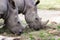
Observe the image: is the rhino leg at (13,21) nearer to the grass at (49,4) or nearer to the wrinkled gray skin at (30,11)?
the wrinkled gray skin at (30,11)

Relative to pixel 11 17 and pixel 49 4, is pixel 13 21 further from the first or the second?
pixel 49 4

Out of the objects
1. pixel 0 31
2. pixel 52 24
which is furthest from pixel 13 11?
pixel 52 24

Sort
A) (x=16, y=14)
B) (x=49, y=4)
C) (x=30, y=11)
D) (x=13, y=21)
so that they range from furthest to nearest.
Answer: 1. (x=49, y=4)
2. (x=30, y=11)
3. (x=16, y=14)
4. (x=13, y=21)

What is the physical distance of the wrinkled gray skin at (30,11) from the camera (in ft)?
31.3

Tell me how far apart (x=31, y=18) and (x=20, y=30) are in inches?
37.5

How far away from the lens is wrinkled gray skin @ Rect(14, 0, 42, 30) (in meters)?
9.55

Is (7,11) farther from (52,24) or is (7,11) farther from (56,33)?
(52,24)

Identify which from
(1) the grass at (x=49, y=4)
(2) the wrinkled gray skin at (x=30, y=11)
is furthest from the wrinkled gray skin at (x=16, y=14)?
(1) the grass at (x=49, y=4)

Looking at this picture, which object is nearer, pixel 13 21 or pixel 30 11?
pixel 13 21

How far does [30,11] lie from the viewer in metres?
9.75

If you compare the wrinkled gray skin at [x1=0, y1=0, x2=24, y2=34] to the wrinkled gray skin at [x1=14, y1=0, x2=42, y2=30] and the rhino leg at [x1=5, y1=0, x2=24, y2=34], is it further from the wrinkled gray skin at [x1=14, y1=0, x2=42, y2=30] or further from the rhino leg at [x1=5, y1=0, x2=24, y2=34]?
the wrinkled gray skin at [x1=14, y1=0, x2=42, y2=30]

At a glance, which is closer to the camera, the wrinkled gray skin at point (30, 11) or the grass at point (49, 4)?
the wrinkled gray skin at point (30, 11)

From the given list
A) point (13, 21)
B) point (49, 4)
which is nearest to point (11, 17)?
point (13, 21)

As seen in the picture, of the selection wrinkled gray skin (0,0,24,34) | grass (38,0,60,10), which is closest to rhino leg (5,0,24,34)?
wrinkled gray skin (0,0,24,34)
